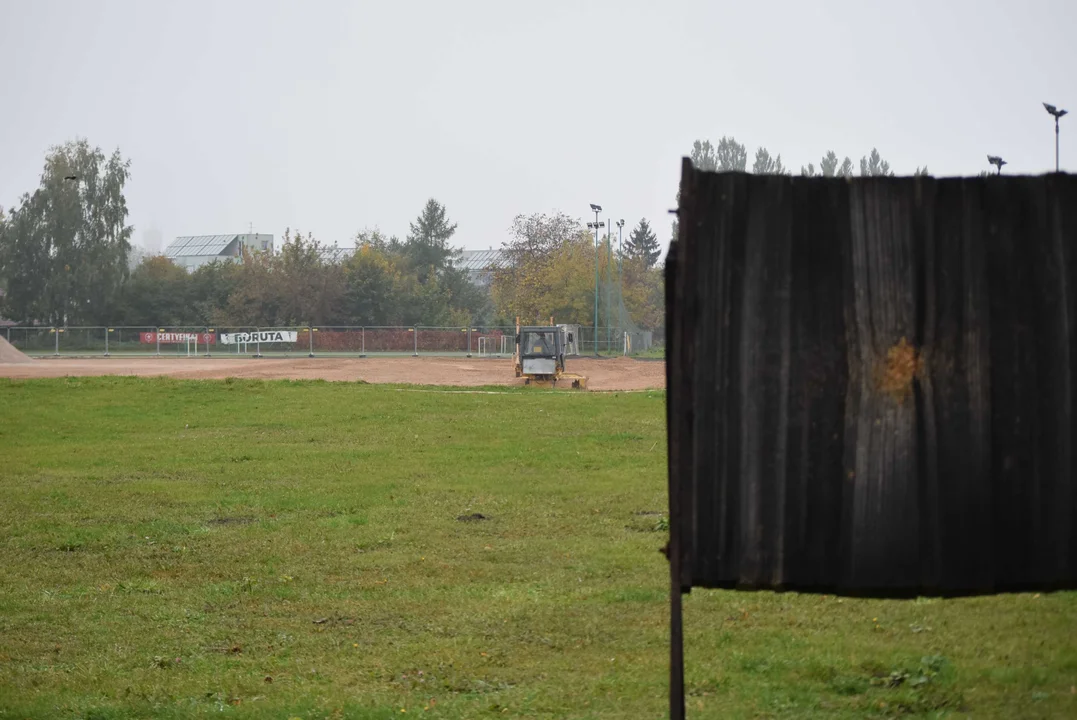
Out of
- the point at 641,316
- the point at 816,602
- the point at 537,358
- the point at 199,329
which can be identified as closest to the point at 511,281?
the point at 641,316

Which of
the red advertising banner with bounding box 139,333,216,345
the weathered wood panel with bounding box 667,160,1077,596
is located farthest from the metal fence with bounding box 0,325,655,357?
the weathered wood panel with bounding box 667,160,1077,596

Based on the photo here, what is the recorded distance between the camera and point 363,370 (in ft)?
168

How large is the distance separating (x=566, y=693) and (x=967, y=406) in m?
3.55

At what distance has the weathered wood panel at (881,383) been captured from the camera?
384cm

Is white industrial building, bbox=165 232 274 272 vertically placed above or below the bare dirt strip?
above

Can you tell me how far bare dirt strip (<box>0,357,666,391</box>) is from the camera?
45531mm

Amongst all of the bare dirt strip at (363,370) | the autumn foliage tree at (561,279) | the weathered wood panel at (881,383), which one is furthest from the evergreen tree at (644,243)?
the weathered wood panel at (881,383)

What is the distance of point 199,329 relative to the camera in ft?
234

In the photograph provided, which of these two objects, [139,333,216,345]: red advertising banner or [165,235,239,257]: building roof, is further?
[165,235,239,257]: building roof

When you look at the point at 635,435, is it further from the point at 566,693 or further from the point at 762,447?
the point at 762,447

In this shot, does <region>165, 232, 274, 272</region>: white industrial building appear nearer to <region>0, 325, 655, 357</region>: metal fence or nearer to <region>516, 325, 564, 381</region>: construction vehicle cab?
<region>0, 325, 655, 357</region>: metal fence

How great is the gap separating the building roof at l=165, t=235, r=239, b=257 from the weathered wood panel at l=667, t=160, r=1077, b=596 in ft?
451

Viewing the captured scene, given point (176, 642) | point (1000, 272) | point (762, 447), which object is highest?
point (1000, 272)

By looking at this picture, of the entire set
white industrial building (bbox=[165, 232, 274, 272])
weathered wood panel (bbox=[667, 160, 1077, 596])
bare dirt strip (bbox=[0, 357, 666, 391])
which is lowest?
bare dirt strip (bbox=[0, 357, 666, 391])
